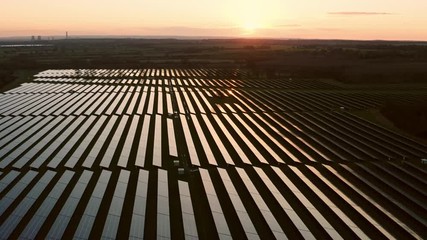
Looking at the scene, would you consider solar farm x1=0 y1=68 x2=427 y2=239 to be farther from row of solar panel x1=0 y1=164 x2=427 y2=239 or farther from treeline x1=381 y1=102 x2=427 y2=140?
treeline x1=381 y1=102 x2=427 y2=140

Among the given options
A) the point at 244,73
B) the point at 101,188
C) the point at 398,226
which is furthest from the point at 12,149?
the point at 244,73

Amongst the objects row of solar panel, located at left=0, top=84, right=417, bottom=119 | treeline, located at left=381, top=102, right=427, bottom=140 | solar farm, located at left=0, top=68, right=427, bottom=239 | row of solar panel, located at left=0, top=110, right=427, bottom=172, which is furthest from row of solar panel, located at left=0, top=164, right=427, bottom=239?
A: row of solar panel, located at left=0, top=84, right=417, bottom=119

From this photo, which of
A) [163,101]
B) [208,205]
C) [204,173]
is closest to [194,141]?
[204,173]

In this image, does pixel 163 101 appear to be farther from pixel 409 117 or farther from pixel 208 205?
pixel 208 205

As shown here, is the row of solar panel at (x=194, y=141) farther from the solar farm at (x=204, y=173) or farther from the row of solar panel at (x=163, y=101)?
the row of solar panel at (x=163, y=101)

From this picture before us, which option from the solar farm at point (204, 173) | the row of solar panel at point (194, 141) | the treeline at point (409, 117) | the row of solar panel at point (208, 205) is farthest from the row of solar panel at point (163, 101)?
the row of solar panel at point (208, 205)

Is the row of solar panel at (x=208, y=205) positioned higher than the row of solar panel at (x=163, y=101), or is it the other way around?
the row of solar panel at (x=163, y=101)

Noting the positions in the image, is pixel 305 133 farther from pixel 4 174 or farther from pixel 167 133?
pixel 4 174

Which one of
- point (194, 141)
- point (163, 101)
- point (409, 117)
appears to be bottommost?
point (194, 141)
